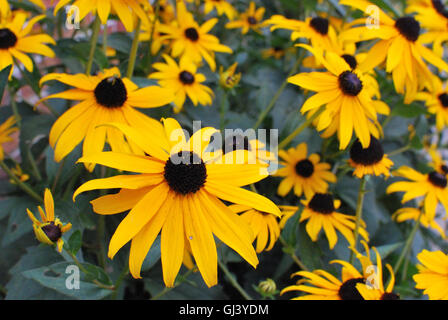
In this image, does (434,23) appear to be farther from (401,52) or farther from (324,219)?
(324,219)

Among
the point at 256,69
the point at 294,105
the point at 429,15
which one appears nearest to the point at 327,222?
the point at 294,105

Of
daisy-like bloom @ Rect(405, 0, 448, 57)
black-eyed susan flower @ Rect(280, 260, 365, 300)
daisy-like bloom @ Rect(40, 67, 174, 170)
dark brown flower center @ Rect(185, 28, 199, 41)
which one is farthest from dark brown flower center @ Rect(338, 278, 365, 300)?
dark brown flower center @ Rect(185, 28, 199, 41)

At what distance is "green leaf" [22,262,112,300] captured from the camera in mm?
497

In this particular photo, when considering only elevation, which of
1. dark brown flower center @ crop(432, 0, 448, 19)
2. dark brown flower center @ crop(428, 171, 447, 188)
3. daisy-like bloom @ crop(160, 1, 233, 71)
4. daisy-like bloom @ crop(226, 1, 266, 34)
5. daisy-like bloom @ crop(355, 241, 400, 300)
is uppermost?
daisy-like bloom @ crop(226, 1, 266, 34)

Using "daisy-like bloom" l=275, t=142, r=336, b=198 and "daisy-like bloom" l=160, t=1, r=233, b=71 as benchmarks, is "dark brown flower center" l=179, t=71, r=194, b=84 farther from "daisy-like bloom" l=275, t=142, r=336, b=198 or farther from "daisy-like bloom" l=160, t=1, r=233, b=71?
"daisy-like bloom" l=275, t=142, r=336, b=198

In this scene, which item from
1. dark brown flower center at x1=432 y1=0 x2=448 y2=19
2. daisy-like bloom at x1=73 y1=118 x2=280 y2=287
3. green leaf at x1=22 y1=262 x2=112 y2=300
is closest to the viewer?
daisy-like bloom at x1=73 y1=118 x2=280 y2=287

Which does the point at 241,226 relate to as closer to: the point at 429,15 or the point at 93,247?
the point at 93,247

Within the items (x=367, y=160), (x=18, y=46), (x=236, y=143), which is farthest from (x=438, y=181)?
(x=18, y=46)

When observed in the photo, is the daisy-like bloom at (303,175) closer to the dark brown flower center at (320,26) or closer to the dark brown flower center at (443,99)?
the dark brown flower center at (320,26)

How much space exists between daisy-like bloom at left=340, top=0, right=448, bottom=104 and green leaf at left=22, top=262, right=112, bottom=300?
595mm

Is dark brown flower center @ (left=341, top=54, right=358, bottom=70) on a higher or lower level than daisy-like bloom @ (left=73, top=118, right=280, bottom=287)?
higher

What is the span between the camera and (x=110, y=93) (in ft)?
1.79

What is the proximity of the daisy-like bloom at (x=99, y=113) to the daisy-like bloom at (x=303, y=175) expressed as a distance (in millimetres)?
364

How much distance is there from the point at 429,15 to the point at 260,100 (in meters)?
0.49
